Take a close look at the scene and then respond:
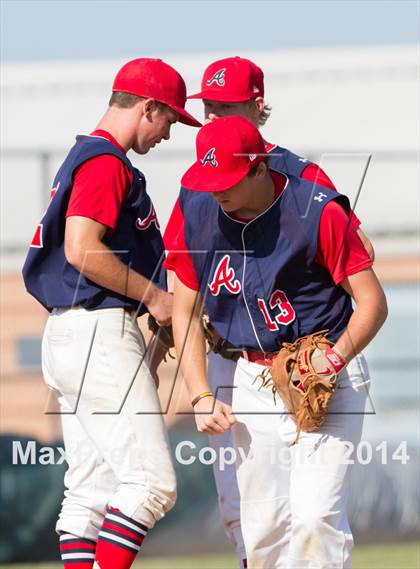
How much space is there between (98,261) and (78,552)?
3.55 ft

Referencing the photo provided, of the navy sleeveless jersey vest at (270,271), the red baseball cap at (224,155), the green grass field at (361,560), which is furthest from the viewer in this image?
the green grass field at (361,560)

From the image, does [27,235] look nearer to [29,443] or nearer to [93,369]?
[29,443]

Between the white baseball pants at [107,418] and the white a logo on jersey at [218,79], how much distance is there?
109 cm

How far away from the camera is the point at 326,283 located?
4176 millimetres

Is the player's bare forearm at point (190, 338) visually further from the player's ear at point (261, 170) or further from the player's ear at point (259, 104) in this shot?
the player's ear at point (259, 104)

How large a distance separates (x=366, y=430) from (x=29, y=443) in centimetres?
201

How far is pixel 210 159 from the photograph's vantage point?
4031mm

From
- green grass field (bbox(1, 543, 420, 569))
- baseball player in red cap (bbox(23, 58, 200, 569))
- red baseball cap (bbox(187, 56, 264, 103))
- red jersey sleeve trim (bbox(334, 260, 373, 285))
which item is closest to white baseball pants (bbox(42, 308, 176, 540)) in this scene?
baseball player in red cap (bbox(23, 58, 200, 569))

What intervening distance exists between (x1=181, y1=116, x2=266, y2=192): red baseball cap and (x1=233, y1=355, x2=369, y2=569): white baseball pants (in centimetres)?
76

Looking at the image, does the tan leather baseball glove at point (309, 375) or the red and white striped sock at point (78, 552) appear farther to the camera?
the red and white striped sock at point (78, 552)

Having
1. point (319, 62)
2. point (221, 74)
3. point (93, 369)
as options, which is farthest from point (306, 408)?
point (319, 62)

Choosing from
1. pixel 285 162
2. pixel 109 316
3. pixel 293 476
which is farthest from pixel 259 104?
pixel 293 476

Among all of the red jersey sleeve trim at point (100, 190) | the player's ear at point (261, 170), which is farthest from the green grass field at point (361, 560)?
the player's ear at point (261, 170)

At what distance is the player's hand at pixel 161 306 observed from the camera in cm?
451
